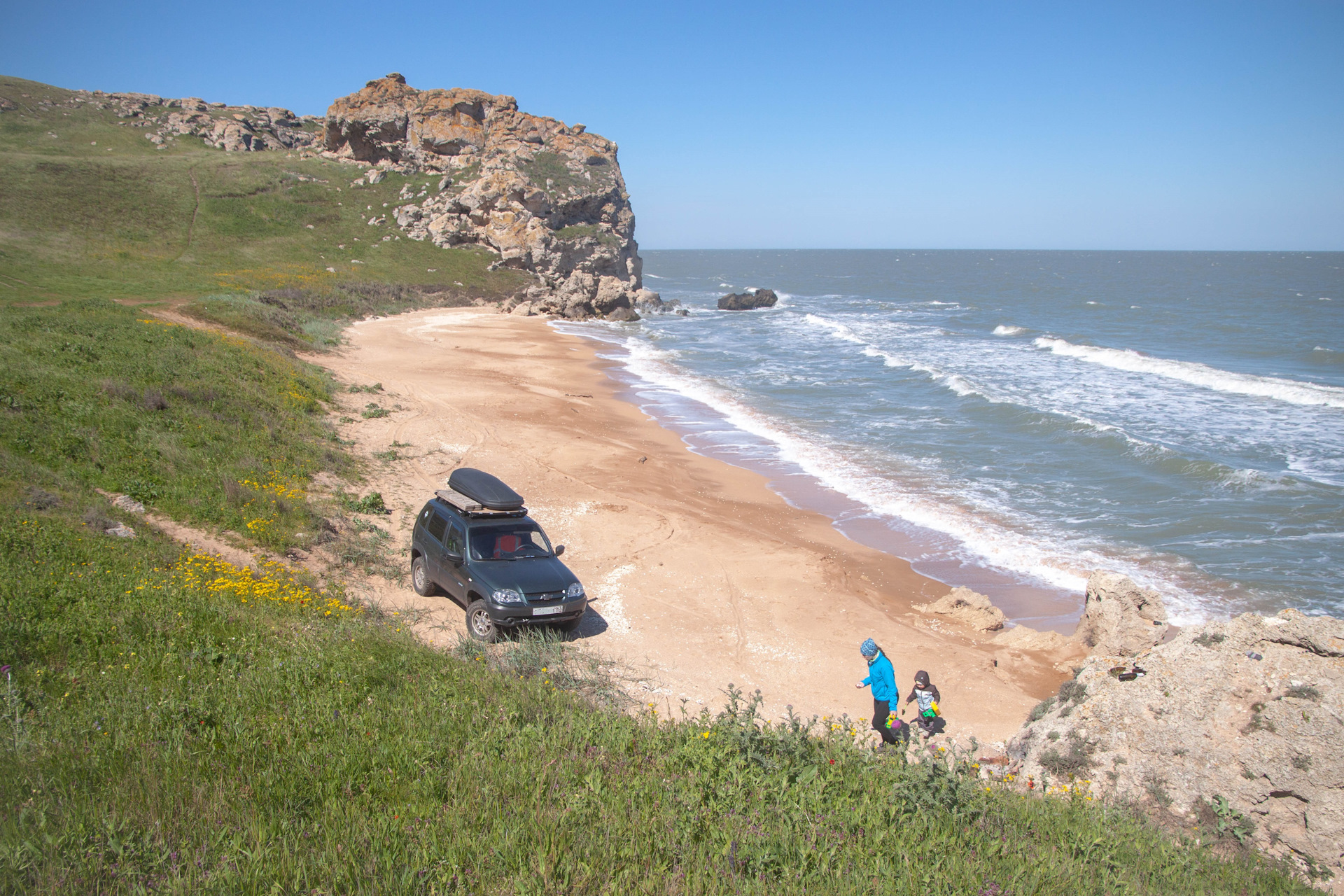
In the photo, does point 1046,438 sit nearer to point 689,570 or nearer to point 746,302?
point 689,570

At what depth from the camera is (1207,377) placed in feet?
123

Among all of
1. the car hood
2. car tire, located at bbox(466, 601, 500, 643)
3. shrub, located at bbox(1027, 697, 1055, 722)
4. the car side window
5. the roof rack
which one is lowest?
shrub, located at bbox(1027, 697, 1055, 722)

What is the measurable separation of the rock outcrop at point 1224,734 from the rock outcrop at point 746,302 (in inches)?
2791

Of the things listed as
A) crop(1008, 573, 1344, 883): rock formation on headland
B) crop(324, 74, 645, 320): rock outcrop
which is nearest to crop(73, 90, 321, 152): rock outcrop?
crop(324, 74, 645, 320): rock outcrop

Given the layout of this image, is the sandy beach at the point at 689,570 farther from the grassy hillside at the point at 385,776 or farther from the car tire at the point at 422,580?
the grassy hillside at the point at 385,776

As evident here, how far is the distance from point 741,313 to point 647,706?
68.2 metres

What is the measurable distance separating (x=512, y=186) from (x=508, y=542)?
63.6m

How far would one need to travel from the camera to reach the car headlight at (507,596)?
10406mm

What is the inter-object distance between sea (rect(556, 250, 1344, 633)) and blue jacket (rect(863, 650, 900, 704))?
617 centimetres

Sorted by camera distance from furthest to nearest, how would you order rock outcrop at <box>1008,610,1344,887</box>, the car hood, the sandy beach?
the sandy beach
the car hood
rock outcrop at <box>1008,610,1344,887</box>

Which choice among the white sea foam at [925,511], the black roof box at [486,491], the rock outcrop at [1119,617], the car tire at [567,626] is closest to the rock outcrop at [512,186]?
the white sea foam at [925,511]

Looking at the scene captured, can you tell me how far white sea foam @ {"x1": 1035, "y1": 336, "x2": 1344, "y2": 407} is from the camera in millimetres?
32469

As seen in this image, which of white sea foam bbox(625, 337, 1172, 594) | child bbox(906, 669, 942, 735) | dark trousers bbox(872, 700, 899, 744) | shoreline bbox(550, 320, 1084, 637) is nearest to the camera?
dark trousers bbox(872, 700, 899, 744)

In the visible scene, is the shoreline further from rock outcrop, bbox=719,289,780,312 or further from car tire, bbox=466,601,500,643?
rock outcrop, bbox=719,289,780,312
